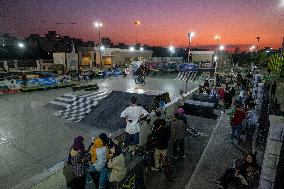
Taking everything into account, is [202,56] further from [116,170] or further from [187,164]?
[116,170]

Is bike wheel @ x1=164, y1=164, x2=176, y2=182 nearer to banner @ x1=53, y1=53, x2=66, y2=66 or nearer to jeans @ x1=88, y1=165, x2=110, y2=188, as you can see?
jeans @ x1=88, y1=165, x2=110, y2=188

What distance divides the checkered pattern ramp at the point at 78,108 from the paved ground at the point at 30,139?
2.68 feet

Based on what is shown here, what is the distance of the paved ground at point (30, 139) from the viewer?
28.0 ft

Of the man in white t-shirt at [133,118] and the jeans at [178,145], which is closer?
the man in white t-shirt at [133,118]

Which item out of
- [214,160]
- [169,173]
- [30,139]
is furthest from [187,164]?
[30,139]

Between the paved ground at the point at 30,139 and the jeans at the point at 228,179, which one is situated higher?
the jeans at the point at 228,179

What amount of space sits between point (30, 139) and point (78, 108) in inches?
231

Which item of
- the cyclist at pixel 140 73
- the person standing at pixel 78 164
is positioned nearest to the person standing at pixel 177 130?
the person standing at pixel 78 164

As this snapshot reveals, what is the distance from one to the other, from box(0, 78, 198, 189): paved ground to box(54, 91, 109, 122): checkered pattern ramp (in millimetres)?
816

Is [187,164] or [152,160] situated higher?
[152,160]

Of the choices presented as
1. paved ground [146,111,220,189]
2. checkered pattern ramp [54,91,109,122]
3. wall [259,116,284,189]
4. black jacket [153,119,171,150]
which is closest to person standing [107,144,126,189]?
paved ground [146,111,220,189]

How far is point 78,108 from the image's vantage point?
1702 centimetres

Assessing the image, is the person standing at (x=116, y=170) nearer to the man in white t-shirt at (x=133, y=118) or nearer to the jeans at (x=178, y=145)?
the man in white t-shirt at (x=133, y=118)

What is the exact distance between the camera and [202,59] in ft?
187
